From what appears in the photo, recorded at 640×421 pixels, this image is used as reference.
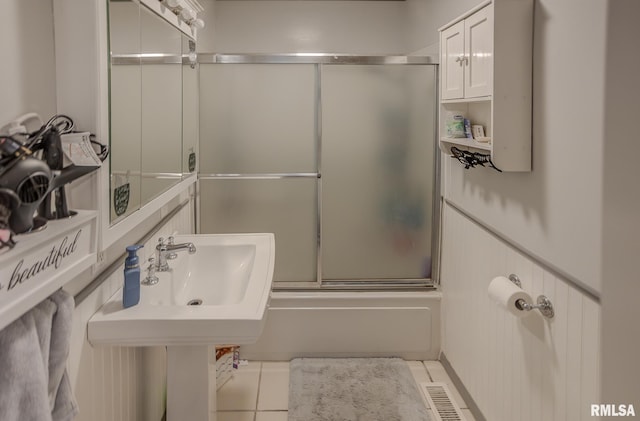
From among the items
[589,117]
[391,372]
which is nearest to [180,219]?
[391,372]

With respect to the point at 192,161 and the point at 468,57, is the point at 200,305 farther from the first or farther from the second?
the point at 468,57

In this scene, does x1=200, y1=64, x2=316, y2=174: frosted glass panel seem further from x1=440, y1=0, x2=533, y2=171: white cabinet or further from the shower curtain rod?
x1=440, y1=0, x2=533, y2=171: white cabinet

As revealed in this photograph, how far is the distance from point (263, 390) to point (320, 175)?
1.26 metres

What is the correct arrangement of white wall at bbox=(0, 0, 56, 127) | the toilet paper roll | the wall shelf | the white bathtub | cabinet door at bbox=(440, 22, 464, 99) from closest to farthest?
white wall at bbox=(0, 0, 56, 127) → the toilet paper roll → the wall shelf → cabinet door at bbox=(440, 22, 464, 99) → the white bathtub

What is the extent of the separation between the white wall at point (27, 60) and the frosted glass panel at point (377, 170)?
1921mm

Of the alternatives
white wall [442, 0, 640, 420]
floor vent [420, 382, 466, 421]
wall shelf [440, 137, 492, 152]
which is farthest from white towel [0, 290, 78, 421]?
floor vent [420, 382, 466, 421]

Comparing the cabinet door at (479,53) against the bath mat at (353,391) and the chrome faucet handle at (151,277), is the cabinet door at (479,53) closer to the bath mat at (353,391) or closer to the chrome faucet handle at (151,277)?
the chrome faucet handle at (151,277)


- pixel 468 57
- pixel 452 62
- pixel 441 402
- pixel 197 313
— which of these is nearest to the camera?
pixel 197 313

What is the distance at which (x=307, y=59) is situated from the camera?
2.97 meters

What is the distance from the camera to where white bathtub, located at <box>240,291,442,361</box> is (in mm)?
3064

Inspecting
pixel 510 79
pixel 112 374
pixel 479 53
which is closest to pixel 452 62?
pixel 479 53

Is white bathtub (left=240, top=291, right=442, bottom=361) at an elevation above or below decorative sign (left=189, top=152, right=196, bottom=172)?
below

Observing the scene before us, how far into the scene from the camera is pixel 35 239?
93cm

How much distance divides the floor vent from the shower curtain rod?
184 cm
